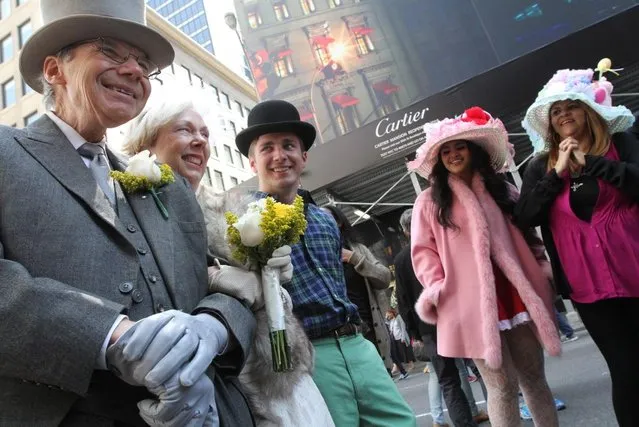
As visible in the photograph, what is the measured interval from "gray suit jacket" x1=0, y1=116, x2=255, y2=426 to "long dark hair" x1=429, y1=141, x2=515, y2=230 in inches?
72.5

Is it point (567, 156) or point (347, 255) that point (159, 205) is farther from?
point (567, 156)

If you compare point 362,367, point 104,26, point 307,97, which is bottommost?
point 362,367

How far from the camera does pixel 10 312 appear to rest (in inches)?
36.2

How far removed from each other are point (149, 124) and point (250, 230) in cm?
123

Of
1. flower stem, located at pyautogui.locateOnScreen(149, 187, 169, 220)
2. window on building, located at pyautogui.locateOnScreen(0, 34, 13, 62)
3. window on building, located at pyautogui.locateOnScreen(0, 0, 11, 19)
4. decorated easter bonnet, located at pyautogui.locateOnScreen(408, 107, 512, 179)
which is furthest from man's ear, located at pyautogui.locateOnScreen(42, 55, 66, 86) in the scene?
window on building, located at pyautogui.locateOnScreen(0, 0, 11, 19)

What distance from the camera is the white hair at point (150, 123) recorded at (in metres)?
2.30

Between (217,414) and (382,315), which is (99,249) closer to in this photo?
(217,414)

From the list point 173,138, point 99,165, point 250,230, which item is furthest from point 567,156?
point 99,165

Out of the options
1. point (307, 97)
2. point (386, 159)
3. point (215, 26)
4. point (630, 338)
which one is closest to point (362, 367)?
point (630, 338)

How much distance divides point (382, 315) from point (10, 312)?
97.2 inches

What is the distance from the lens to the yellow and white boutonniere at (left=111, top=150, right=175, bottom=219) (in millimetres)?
1367

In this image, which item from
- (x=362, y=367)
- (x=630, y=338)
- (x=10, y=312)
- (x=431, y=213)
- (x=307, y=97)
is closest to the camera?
(x=10, y=312)

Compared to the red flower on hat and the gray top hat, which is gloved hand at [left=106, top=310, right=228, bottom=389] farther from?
the red flower on hat

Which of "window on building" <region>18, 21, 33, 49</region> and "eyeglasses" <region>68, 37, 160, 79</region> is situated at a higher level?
"window on building" <region>18, 21, 33, 49</region>
